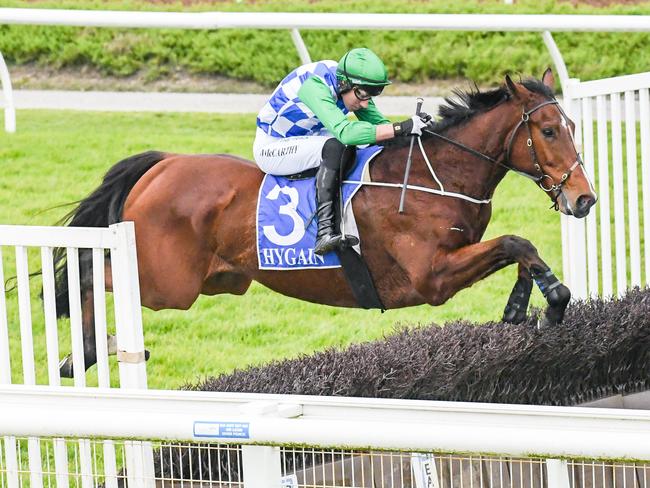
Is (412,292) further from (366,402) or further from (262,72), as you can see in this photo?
(262,72)

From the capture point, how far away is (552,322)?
5074 millimetres

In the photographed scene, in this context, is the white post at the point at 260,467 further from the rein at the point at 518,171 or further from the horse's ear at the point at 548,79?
the horse's ear at the point at 548,79

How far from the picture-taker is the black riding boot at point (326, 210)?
5219 millimetres

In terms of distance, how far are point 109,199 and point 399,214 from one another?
127 centimetres

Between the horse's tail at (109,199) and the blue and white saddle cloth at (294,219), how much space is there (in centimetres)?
69

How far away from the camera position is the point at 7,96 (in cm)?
831

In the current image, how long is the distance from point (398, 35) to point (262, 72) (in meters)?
1.11

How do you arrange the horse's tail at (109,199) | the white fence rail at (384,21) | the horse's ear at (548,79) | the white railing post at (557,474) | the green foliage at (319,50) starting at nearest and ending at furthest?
1. the white railing post at (557,474)
2. the horse's ear at (548,79)
3. the horse's tail at (109,199)
4. the white fence rail at (384,21)
5. the green foliage at (319,50)

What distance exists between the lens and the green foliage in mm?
10406

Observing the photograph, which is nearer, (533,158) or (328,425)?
(328,425)

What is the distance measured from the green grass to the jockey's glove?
2107 mm

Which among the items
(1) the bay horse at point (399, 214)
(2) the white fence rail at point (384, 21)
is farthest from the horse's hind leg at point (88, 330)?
(2) the white fence rail at point (384, 21)

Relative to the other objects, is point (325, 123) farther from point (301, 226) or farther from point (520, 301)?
point (520, 301)

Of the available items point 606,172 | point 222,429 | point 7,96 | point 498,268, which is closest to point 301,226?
point 498,268
